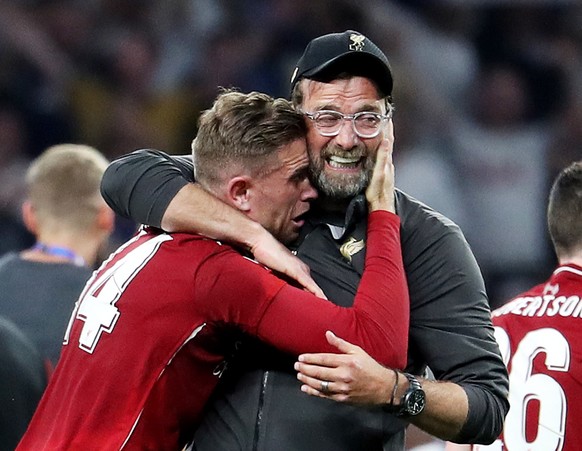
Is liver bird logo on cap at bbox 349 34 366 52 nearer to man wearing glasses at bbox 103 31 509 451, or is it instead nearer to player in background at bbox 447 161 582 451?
man wearing glasses at bbox 103 31 509 451

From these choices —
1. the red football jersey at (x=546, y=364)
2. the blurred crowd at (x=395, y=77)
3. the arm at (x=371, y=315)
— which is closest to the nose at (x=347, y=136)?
the arm at (x=371, y=315)

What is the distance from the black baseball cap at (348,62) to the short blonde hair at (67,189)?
1919 millimetres

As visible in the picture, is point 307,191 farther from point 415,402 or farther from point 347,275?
point 415,402

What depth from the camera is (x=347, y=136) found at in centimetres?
314

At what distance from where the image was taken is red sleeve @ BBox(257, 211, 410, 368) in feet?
9.25

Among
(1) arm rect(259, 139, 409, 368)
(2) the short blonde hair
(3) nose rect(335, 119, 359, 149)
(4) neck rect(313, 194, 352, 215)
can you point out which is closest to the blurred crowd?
(2) the short blonde hair

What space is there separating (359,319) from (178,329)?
1.41ft

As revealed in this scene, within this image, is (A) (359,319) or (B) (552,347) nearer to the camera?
(A) (359,319)

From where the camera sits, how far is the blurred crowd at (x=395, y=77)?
7.85m

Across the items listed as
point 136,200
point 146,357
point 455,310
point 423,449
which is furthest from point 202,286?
point 423,449

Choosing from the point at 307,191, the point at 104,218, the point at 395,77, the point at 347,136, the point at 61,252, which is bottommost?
the point at 61,252

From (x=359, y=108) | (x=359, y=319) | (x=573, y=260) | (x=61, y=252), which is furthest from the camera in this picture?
(x=61, y=252)

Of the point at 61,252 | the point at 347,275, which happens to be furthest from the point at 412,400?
the point at 61,252

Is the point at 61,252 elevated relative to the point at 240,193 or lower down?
lower down
